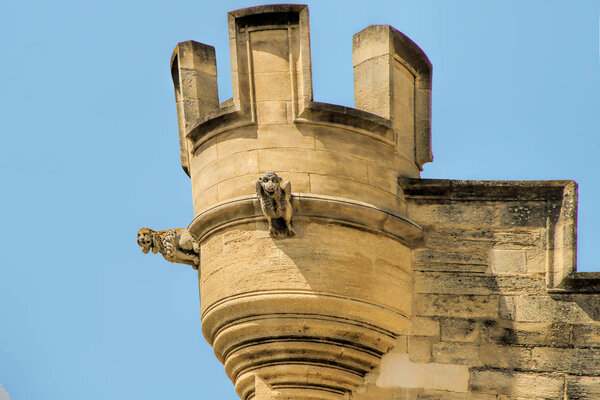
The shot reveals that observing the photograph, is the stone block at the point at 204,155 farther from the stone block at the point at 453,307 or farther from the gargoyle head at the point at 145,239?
the stone block at the point at 453,307

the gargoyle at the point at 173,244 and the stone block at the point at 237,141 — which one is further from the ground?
the stone block at the point at 237,141

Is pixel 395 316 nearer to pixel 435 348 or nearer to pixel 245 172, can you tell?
pixel 435 348

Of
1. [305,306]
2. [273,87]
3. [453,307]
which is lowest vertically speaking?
[305,306]

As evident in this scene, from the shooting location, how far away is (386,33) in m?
17.8

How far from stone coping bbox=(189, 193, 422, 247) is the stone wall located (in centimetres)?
42

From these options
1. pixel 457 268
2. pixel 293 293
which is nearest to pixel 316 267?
pixel 293 293

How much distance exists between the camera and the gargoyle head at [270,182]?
1661 cm

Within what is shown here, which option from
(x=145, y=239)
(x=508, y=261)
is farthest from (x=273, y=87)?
(x=508, y=261)

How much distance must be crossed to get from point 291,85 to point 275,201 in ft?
3.87

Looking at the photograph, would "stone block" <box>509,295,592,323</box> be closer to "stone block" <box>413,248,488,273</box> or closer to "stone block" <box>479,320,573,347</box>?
"stone block" <box>479,320,573,347</box>

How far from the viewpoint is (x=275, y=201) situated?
54.9 feet

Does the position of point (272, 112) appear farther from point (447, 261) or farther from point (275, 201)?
point (447, 261)

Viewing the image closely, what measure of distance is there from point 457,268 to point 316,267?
140 centimetres

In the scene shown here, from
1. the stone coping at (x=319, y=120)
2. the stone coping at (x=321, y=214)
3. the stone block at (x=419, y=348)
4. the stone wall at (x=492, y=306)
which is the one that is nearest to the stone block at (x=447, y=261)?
the stone wall at (x=492, y=306)
